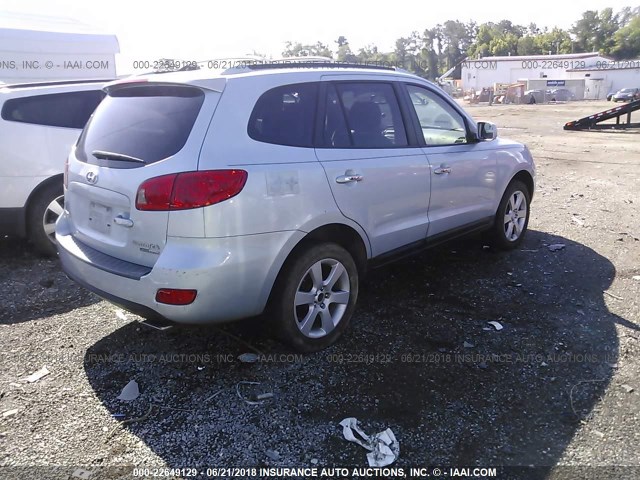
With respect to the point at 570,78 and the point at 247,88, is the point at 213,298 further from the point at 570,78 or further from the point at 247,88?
the point at 570,78

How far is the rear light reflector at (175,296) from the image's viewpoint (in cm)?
308

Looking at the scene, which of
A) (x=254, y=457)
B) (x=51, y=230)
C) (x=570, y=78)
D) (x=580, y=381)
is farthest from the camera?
(x=570, y=78)

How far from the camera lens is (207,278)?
10.1 ft

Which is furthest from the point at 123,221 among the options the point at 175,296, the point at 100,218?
the point at 175,296

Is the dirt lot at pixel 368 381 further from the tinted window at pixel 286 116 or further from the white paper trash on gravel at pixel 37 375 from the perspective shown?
the tinted window at pixel 286 116

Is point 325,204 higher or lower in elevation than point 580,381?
higher

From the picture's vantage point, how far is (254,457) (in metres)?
2.80

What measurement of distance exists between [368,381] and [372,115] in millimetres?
1973

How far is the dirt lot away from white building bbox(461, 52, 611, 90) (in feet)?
269

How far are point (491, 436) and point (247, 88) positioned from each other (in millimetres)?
2427

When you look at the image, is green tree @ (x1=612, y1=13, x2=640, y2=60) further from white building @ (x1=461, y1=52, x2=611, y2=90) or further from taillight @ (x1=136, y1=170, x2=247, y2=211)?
taillight @ (x1=136, y1=170, x2=247, y2=211)

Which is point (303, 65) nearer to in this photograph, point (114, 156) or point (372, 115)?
point (372, 115)

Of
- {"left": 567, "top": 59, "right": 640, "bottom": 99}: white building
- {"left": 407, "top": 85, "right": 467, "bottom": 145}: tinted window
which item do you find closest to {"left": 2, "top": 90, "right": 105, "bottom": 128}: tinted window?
{"left": 407, "top": 85, "right": 467, "bottom": 145}: tinted window

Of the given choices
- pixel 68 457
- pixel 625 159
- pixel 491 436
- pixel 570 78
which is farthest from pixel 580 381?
pixel 570 78
